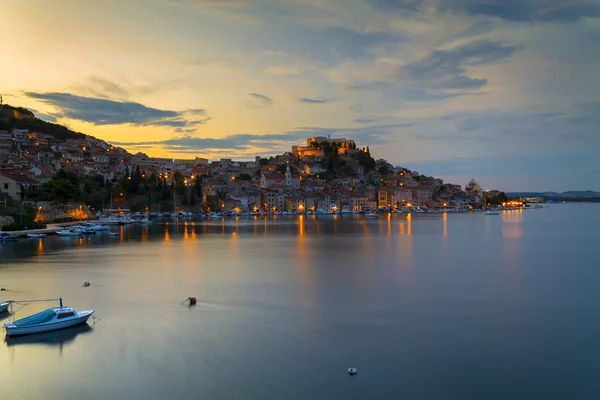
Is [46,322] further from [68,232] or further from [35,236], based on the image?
[68,232]

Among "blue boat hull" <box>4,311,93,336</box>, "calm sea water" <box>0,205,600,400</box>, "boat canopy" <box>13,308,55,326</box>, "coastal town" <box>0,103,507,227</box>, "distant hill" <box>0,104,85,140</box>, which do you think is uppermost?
"distant hill" <box>0,104,85,140</box>

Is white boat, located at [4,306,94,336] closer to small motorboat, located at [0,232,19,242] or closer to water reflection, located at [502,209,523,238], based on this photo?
small motorboat, located at [0,232,19,242]

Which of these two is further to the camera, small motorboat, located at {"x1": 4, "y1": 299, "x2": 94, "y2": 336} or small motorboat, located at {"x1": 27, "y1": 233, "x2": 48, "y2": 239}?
small motorboat, located at {"x1": 27, "y1": 233, "x2": 48, "y2": 239}

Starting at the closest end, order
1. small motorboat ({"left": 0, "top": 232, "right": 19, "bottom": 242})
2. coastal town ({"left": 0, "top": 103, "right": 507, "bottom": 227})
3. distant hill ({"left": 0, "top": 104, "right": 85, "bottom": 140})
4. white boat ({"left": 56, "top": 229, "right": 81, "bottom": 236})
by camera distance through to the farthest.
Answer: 1. small motorboat ({"left": 0, "top": 232, "right": 19, "bottom": 242})
2. white boat ({"left": 56, "top": 229, "right": 81, "bottom": 236})
3. coastal town ({"left": 0, "top": 103, "right": 507, "bottom": 227})
4. distant hill ({"left": 0, "top": 104, "right": 85, "bottom": 140})

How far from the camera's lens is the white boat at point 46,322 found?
9852mm

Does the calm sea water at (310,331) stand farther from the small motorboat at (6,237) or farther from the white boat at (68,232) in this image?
the white boat at (68,232)

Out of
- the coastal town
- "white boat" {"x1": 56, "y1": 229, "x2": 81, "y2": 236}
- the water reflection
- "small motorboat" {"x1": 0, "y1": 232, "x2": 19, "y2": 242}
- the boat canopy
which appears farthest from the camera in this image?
the coastal town

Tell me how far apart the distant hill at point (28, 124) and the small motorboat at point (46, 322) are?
8719cm

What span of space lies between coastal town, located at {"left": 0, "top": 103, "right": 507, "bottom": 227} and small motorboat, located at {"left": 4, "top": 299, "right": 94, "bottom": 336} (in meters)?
32.0

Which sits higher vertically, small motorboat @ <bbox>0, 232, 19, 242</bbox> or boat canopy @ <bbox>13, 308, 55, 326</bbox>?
small motorboat @ <bbox>0, 232, 19, 242</bbox>

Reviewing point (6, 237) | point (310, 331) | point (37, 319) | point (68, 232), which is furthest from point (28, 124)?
point (310, 331)

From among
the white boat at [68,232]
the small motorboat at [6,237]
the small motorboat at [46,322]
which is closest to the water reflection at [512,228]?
the white boat at [68,232]

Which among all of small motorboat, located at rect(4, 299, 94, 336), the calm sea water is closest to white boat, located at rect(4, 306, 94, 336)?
small motorboat, located at rect(4, 299, 94, 336)

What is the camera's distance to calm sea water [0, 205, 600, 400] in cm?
782
